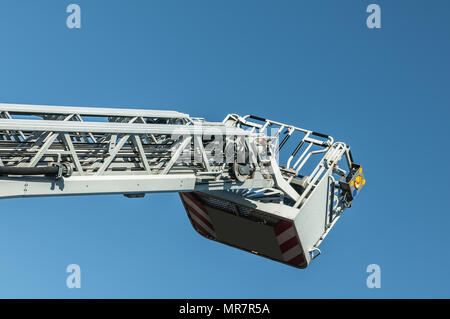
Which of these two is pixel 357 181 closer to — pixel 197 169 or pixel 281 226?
pixel 281 226

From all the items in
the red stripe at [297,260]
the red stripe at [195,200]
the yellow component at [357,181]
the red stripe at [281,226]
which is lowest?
the red stripe at [297,260]

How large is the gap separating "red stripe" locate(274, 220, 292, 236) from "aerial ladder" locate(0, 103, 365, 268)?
2 cm


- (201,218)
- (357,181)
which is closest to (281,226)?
(201,218)

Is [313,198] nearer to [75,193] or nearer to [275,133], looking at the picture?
[275,133]

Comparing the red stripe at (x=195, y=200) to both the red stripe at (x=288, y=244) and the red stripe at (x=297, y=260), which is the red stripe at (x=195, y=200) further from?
the red stripe at (x=297, y=260)

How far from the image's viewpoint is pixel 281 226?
38.0ft

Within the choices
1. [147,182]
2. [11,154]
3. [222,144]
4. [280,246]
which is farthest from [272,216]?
[11,154]

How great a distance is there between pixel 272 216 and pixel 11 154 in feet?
16.4

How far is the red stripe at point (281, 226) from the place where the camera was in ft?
37.6

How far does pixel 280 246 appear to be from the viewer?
1206cm

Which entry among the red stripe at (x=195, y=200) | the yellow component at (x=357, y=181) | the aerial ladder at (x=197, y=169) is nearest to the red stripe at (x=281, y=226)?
the aerial ladder at (x=197, y=169)

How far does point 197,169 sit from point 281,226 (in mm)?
2370

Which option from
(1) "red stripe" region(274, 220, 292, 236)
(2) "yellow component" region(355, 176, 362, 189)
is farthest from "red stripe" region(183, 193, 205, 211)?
(2) "yellow component" region(355, 176, 362, 189)

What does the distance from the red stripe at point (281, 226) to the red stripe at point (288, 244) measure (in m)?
0.27
